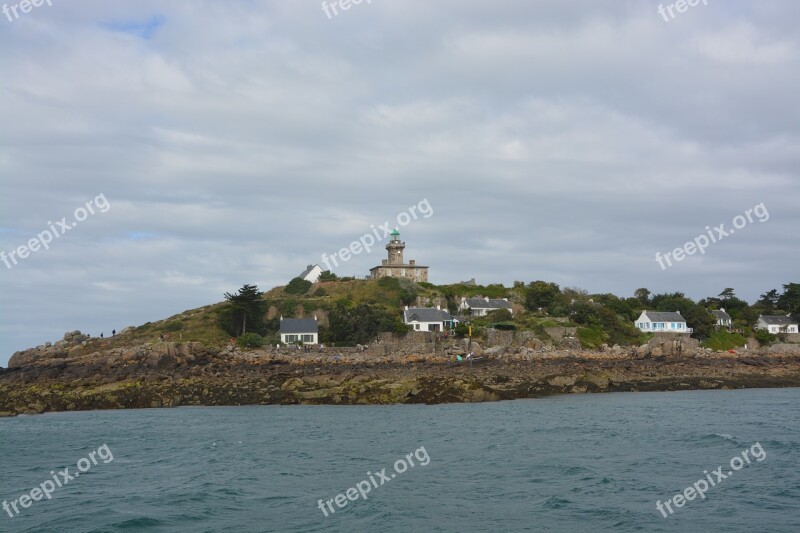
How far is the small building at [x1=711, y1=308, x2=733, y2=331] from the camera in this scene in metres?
74.4

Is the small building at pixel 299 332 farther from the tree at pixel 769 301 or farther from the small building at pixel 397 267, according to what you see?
the tree at pixel 769 301

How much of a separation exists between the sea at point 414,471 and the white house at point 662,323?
1505 inches

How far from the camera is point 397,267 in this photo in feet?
280

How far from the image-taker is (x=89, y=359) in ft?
164

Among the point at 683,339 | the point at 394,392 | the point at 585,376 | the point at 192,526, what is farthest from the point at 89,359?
the point at 683,339

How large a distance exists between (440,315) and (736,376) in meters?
27.7

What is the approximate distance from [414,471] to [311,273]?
70.0m

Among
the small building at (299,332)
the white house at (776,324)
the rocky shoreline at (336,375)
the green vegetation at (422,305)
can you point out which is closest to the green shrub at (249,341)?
the green vegetation at (422,305)

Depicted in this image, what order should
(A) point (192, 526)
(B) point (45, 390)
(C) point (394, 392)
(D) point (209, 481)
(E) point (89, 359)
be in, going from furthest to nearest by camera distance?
(E) point (89, 359) → (B) point (45, 390) → (C) point (394, 392) → (D) point (209, 481) → (A) point (192, 526)

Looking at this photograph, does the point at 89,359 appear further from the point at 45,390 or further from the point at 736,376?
the point at 736,376

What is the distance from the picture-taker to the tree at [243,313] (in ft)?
210

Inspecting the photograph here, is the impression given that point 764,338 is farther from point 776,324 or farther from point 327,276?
point 327,276

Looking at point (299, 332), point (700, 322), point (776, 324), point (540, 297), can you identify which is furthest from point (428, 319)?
point (776, 324)

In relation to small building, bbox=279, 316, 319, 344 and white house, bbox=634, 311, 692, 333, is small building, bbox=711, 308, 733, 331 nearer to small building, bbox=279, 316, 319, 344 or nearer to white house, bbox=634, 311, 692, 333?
white house, bbox=634, 311, 692, 333
